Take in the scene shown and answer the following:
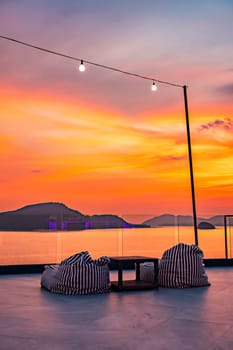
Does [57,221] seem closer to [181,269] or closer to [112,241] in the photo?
[112,241]

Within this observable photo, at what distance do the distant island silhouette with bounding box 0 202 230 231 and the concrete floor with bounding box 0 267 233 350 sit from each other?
10.0 feet

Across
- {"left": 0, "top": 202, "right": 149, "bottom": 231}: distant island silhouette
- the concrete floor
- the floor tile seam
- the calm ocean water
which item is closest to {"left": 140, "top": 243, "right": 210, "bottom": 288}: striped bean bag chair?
the concrete floor

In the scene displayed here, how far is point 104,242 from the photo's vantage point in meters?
9.95

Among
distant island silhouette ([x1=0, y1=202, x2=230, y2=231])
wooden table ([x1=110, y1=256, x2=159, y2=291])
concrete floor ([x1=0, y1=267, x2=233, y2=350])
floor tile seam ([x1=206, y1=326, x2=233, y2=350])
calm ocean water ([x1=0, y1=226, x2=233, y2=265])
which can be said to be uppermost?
distant island silhouette ([x1=0, y1=202, x2=230, y2=231])

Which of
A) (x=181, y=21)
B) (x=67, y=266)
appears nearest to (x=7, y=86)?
(x=181, y=21)

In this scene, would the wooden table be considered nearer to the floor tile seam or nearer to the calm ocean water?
the floor tile seam

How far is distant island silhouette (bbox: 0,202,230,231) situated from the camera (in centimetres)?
959

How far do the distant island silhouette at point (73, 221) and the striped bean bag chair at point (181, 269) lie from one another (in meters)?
2.85

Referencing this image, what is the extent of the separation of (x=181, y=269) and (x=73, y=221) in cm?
372

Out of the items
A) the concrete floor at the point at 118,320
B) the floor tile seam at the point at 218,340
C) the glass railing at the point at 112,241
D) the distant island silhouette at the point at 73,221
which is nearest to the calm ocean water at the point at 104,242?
the glass railing at the point at 112,241

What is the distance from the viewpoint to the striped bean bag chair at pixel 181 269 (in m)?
6.56

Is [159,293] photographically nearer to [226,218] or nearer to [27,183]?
[226,218]

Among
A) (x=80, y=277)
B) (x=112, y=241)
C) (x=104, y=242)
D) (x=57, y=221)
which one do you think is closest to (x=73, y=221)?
(x=57, y=221)

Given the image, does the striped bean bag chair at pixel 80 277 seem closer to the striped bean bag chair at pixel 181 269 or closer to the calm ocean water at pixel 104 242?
the striped bean bag chair at pixel 181 269
